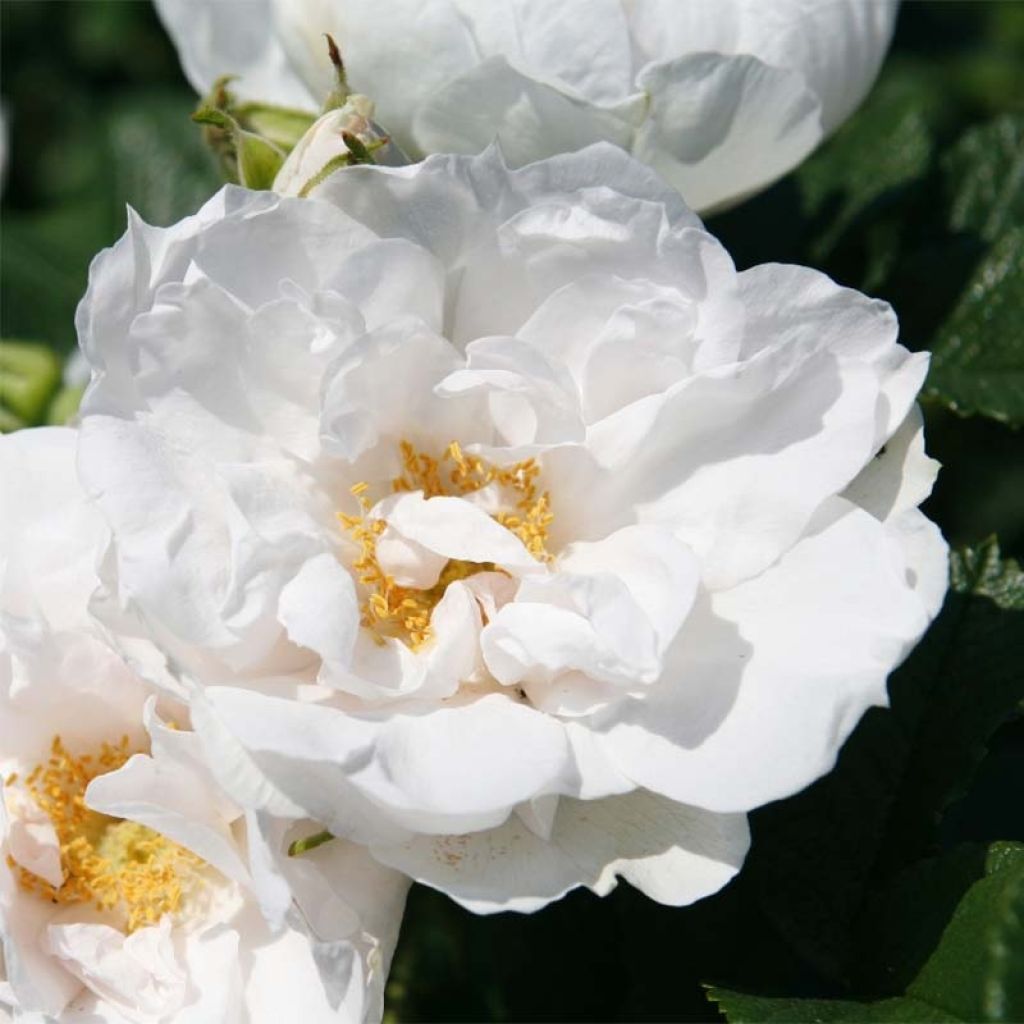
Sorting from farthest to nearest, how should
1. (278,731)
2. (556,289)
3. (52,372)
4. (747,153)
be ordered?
1. (52,372)
2. (747,153)
3. (556,289)
4. (278,731)

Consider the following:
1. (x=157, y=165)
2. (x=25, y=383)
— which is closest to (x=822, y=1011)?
(x=25, y=383)

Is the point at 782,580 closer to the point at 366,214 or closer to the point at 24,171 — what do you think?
the point at 366,214

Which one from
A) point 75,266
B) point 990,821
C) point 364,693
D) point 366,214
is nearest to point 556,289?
point 366,214

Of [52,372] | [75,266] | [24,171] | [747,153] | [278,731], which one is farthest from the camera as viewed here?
[24,171]

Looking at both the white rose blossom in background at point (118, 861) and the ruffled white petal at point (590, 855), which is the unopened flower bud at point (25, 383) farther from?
the ruffled white petal at point (590, 855)

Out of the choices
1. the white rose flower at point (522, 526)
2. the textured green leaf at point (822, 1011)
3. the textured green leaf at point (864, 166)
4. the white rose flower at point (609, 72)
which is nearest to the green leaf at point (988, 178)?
the textured green leaf at point (864, 166)

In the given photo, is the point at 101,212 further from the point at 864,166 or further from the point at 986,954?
the point at 986,954

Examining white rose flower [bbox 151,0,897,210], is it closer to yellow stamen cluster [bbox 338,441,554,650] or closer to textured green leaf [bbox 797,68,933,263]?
yellow stamen cluster [bbox 338,441,554,650]

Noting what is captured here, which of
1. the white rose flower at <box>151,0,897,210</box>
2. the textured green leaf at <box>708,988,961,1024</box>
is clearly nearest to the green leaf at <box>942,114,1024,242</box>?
the white rose flower at <box>151,0,897,210</box>
